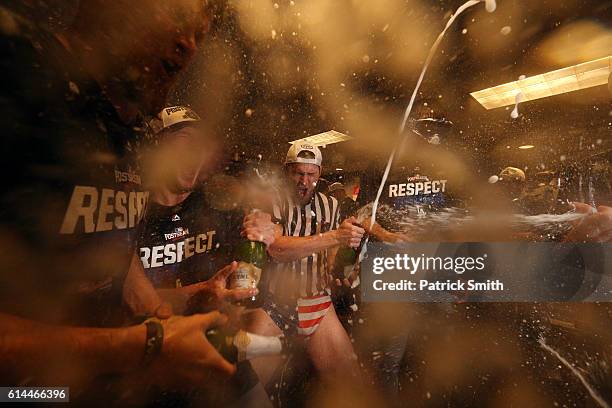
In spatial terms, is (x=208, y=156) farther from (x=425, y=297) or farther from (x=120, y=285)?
(x=425, y=297)

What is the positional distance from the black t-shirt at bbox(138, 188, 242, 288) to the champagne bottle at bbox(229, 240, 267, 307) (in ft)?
0.24

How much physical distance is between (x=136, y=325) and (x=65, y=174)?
23.7 inches

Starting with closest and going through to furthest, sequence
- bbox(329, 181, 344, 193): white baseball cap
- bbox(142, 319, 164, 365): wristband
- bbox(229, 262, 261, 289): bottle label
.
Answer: bbox(142, 319, 164, 365): wristband
bbox(229, 262, 261, 289): bottle label
bbox(329, 181, 344, 193): white baseball cap

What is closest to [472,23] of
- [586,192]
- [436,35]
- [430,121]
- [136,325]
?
[436,35]

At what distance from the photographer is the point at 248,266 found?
2025 millimetres

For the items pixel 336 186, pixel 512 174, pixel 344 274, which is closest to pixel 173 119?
pixel 336 186

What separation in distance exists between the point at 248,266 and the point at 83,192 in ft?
3.79

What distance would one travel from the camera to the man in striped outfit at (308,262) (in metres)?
2.62

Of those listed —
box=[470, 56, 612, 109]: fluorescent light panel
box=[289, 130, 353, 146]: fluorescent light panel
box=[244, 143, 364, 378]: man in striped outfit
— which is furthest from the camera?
box=[289, 130, 353, 146]: fluorescent light panel

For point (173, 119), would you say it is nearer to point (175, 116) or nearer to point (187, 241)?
point (175, 116)

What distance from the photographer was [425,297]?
275cm

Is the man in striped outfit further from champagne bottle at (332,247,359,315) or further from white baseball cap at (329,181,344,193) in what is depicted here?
white baseball cap at (329,181,344,193)

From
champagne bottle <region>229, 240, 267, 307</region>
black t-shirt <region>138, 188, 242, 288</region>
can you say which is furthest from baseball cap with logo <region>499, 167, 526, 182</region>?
black t-shirt <region>138, 188, 242, 288</region>

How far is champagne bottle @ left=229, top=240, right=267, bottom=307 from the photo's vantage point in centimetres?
194
